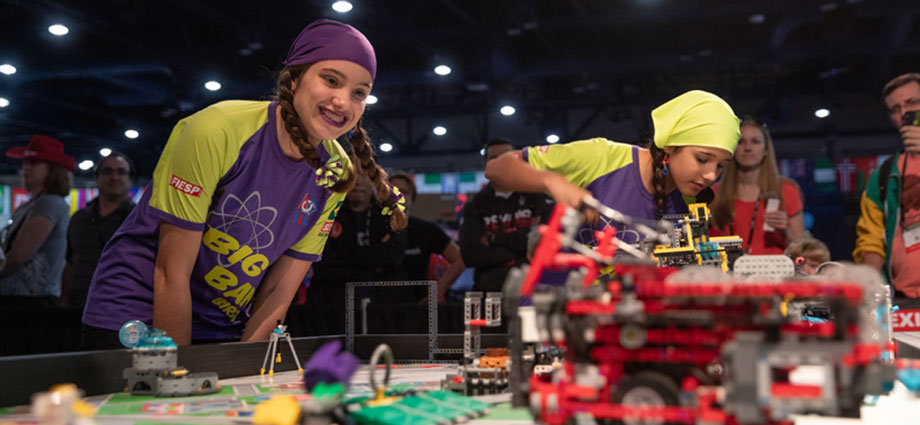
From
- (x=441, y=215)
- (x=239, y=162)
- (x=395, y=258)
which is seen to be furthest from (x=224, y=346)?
(x=441, y=215)

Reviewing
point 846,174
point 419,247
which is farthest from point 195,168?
point 846,174

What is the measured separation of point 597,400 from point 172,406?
35.2 inches

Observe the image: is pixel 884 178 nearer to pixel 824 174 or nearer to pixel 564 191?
pixel 564 191

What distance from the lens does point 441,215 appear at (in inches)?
436

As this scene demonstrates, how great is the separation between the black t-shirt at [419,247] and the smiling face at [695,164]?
3697mm

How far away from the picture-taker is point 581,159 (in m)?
2.49

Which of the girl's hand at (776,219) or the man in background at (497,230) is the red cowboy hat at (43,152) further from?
the girl's hand at (776,219)

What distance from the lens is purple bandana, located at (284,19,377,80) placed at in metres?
2.21

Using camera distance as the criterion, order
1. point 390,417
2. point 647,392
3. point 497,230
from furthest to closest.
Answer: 1. point 497,230
2. point 390,417
3. point 647,392

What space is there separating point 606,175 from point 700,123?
0.41 m

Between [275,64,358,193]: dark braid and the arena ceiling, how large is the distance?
6.78 m

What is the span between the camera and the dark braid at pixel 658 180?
2434 mm

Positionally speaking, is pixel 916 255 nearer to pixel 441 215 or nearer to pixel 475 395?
pixel 475 395

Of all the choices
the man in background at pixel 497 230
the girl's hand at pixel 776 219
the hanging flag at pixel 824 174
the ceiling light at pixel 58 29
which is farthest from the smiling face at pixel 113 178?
the hanging flag at pixel 824 174
